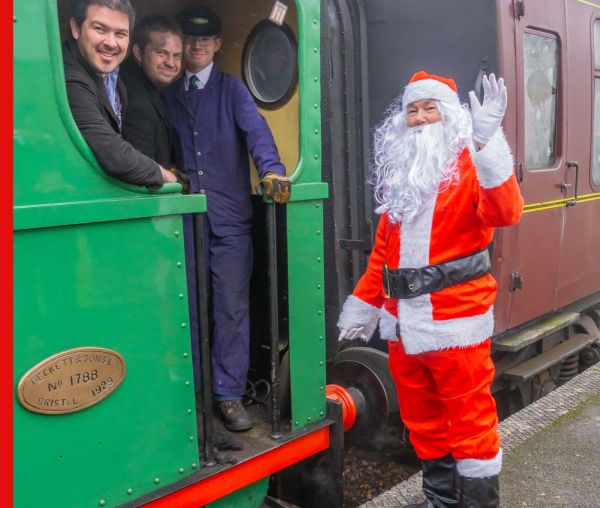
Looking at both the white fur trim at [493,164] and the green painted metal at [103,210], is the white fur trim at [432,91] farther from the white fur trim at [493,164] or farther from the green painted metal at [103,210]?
the green painted metal at [103,210]

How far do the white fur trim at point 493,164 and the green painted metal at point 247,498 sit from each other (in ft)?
4.63

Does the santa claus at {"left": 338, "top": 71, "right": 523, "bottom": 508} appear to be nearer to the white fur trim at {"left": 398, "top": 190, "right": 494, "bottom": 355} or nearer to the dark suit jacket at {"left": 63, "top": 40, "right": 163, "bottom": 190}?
the white fur trim at {"left": 398, "top": 190, "right": 494, "bottom": 355}

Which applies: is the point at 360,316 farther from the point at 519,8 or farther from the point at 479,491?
the point at 519,8

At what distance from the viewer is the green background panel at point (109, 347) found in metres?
1.88

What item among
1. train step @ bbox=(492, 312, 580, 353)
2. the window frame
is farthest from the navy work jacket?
the window frame

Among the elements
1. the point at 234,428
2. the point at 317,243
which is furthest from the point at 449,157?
the point at 234,428

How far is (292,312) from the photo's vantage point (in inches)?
106

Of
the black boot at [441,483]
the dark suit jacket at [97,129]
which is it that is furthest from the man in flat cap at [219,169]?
the black boot at [441,483]

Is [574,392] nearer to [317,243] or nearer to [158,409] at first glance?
[317,243]

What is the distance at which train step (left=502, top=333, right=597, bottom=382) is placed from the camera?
4.38 metres

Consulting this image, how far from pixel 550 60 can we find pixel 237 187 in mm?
2703

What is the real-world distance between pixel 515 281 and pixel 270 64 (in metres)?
2.11

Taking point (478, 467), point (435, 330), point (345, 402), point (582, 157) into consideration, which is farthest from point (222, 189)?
point (582, 157)

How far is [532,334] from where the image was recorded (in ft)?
14.3
